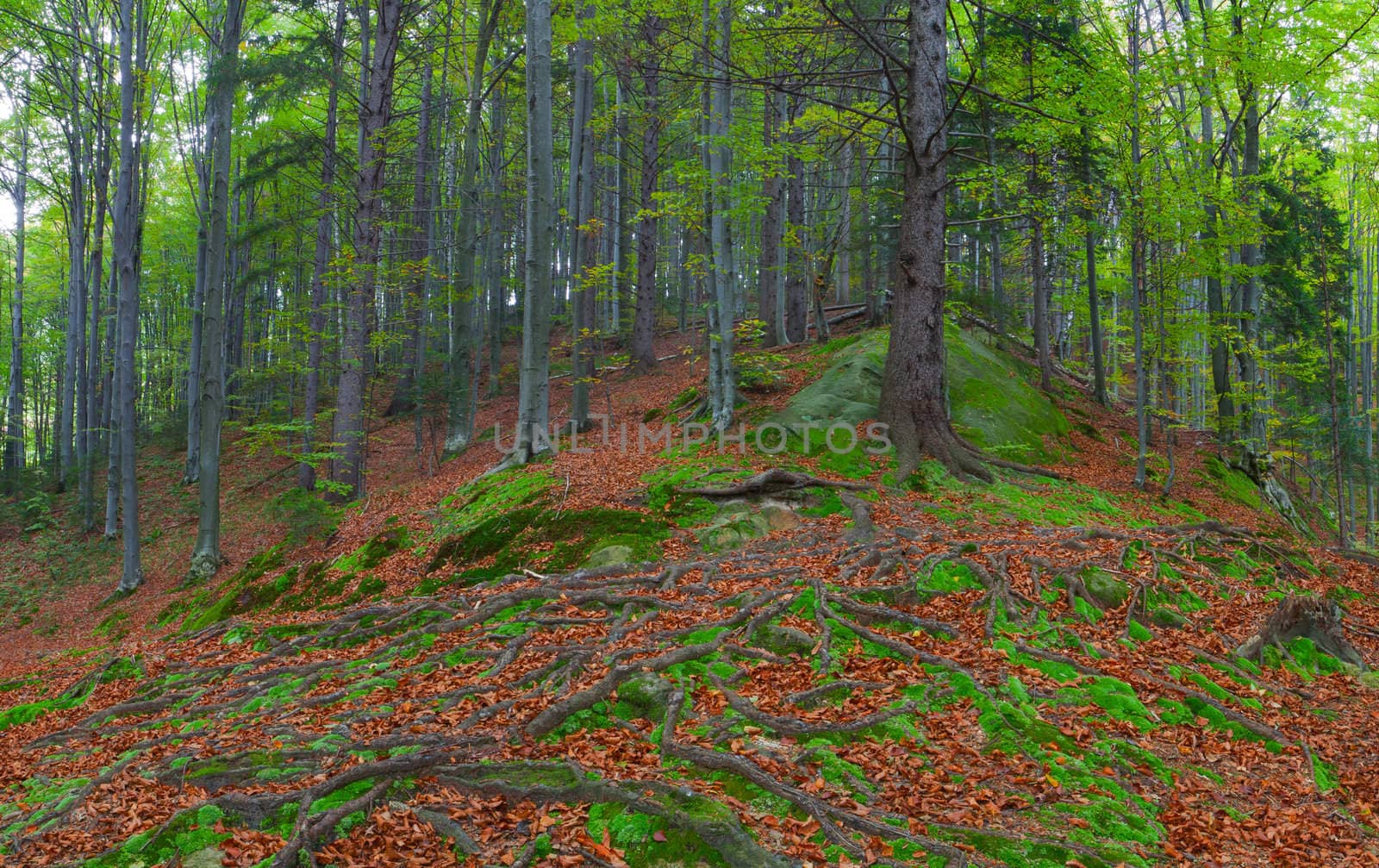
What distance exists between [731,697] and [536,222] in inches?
320

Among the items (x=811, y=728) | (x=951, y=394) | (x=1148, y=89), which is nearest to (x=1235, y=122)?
(x=1148, y=89)

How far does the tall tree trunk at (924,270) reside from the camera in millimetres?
9289

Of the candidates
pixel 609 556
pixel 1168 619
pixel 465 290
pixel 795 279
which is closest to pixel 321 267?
pixel 465 290

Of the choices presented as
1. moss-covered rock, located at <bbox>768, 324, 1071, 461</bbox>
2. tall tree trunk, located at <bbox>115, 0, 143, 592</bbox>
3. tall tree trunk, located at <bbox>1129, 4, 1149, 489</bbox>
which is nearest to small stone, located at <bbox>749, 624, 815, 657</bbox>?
moss-covered rock, located at <bbox>768, 324, 1071, 461</bbox>

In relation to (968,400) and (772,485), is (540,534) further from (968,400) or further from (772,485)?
(968,400)

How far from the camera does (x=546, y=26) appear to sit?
10.4 meters

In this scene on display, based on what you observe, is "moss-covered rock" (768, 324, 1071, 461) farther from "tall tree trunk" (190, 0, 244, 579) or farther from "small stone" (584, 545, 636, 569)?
"tall tree trunk" (190, 0, 244, 579)

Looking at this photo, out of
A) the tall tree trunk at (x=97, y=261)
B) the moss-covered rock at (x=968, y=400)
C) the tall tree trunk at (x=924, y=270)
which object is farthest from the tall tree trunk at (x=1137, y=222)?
the tall tree trunk at (x=97, y=261)

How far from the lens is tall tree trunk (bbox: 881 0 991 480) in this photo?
9.29m

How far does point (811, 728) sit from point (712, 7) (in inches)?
428

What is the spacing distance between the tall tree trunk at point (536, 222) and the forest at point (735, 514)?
69mm

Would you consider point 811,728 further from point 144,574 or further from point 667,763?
point 144,574

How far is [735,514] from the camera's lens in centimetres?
807

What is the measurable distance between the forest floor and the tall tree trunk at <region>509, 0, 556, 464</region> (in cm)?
190
